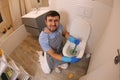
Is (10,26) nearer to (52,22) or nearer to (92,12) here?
(52,22)

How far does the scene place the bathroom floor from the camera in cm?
182

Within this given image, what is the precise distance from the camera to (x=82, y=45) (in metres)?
1.80

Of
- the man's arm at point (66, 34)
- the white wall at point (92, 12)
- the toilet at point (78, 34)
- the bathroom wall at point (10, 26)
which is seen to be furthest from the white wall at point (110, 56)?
the bathroom wall at point (10, 26)

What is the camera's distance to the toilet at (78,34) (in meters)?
1.79

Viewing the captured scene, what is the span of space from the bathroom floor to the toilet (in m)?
0.26

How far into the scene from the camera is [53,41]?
5.67 feet

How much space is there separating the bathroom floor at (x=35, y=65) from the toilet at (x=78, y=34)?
0.26 meters

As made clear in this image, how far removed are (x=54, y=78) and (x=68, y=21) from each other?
736 millimetres

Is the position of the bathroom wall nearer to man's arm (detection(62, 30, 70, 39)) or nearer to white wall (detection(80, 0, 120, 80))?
man's arm (detection(62, 30, 70, 39))

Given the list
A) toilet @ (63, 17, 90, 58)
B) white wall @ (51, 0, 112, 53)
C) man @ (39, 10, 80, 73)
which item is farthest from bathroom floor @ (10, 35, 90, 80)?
white wall @ (51, 0, 112, 53)

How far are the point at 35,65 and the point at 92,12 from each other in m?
0.99

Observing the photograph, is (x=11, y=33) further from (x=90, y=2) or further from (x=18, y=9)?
(x=90, y=2)

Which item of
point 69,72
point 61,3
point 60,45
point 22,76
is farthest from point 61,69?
point 61,3

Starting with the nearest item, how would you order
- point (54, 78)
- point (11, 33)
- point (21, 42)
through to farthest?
point (54, 78) → point (11, 33) → point (21, 42)
